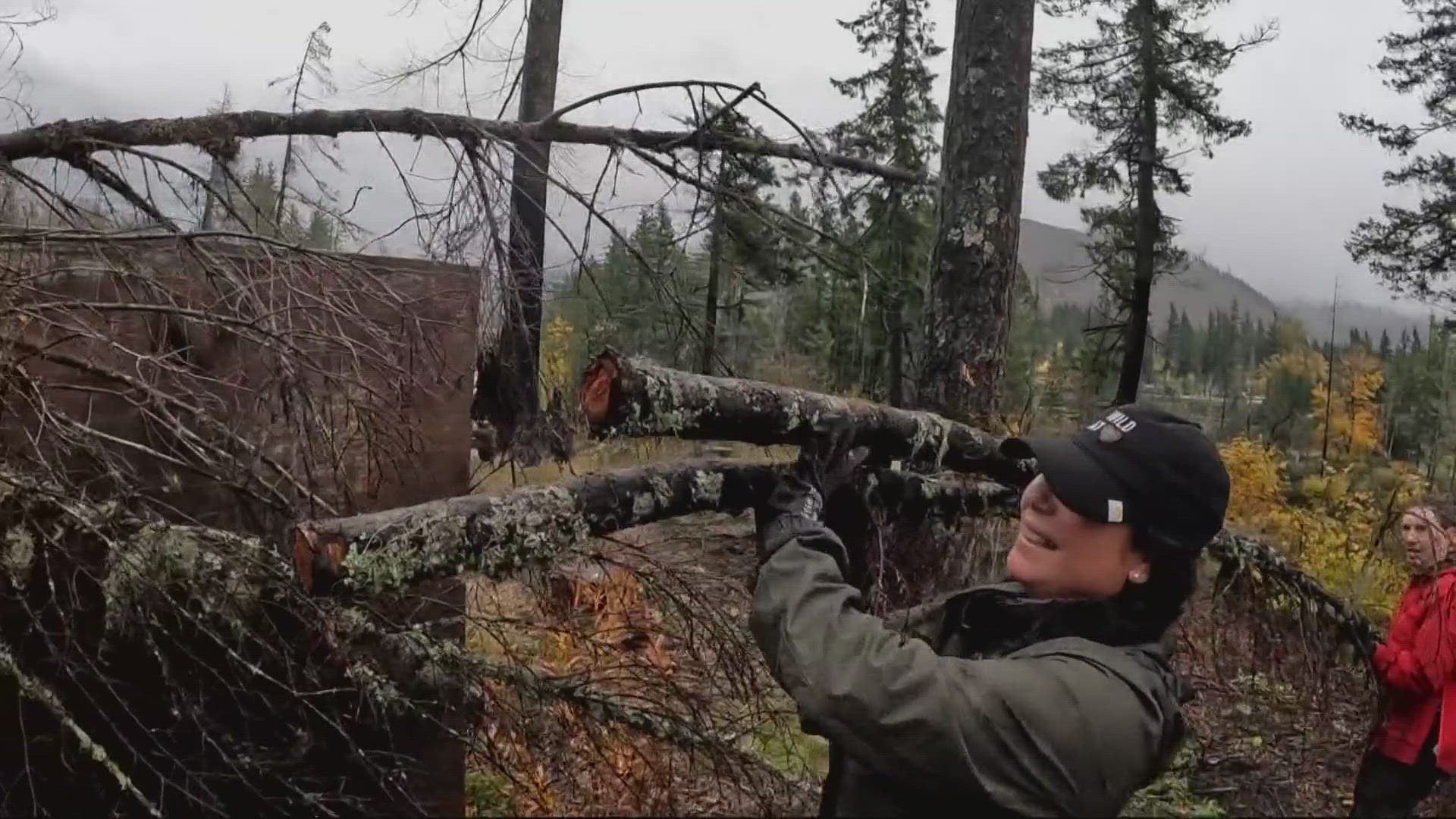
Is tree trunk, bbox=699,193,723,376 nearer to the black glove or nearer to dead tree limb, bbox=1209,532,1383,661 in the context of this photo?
dead tree limb, bbox=1209,532,1383,661

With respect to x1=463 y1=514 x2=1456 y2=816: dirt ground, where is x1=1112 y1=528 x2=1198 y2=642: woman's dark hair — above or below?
above

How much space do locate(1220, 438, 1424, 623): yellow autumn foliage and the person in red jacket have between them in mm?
2598

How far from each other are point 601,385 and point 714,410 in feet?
0.86

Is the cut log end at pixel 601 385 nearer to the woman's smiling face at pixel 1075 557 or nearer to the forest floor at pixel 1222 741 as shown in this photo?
the woman's smiling face at pixel 1075 557

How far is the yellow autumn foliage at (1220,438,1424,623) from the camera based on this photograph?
689 centimetres

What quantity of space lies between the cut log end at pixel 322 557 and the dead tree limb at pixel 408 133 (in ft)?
9.50

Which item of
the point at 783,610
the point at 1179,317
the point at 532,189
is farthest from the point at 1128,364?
the point at 783,610

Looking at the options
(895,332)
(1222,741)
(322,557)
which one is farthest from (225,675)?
(1222,741)

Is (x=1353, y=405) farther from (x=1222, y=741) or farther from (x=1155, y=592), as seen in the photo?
(x=1155, y=592)

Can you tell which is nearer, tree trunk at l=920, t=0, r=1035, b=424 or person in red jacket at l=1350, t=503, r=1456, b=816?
person in red jacket at l=1350, t=503, r=1456, b=816

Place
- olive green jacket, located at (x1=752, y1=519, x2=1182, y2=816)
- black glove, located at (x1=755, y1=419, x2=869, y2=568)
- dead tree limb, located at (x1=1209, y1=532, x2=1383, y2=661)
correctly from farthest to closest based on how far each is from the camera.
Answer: dead tree limb, located at (x1=1209, y1=532, x2=1383, y2=661) → black glove, located at (x1=755, y1=419, x2=869, y2=568) → olive green jacket, located at (x1=752, y1=519, x2=1182, y2=816)

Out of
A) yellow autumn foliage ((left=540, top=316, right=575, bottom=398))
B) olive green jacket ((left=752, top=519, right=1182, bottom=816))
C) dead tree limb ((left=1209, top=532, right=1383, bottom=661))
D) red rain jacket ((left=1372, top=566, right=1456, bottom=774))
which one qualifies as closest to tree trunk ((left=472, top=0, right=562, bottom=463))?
yellow autumn foliage ((left=540, top=316, right=575, bottom=398))

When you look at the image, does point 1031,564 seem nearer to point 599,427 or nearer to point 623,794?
point 599,427


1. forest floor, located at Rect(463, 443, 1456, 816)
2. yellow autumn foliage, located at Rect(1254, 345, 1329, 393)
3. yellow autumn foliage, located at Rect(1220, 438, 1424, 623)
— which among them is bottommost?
forest floor, located at Rect(463, 443, 1456, 816)
